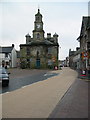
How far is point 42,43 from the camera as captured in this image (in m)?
49.6

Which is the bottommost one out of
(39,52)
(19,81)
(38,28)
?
(19,81)

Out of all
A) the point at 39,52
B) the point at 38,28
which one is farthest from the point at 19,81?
the point at 38,28

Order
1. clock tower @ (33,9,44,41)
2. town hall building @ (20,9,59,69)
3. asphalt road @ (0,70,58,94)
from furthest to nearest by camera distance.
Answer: clock tower @ (33,9,44,41)
town hall building @ (20,9,59,69)
asphalt road @ (0,70,58,94)

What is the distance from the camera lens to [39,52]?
4975 centimetres

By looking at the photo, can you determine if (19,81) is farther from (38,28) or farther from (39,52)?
(38,28)

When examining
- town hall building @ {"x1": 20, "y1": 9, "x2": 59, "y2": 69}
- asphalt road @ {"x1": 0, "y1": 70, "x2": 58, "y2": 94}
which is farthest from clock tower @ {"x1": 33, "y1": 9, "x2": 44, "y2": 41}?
asphalt road @ {"x1": 0, "y1": 70, "x2": 58, "y2": 94}

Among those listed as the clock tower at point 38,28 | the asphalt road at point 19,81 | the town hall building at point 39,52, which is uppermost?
the clock tower at point 38,28

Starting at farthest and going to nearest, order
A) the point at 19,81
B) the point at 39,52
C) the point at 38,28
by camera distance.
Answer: the point at 38,28
the point at 39,52
the point at 19,81

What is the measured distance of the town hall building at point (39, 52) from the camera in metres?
49.2

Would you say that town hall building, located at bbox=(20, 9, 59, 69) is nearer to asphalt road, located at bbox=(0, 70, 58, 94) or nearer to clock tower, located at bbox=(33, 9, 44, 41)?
clock tower, located at bbox=(33, 9, 44, 41)

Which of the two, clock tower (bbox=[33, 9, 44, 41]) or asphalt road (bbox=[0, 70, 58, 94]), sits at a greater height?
clock tower (bbox=[33, 9, 44, 41])

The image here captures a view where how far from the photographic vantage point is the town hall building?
49.2 meters

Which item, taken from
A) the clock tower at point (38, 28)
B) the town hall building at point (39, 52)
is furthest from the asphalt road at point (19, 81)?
the clock tower at point (38, 28)

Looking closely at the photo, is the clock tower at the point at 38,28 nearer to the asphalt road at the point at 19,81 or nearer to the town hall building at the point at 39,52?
the town hall building at the point at 39,52
